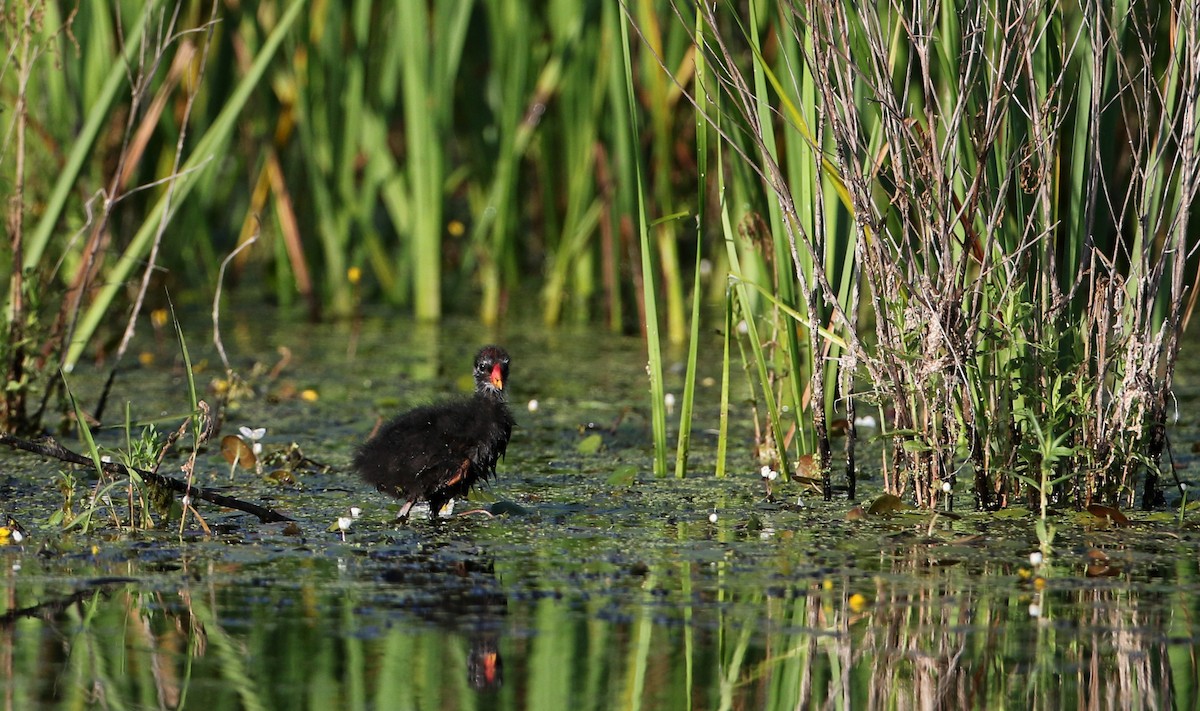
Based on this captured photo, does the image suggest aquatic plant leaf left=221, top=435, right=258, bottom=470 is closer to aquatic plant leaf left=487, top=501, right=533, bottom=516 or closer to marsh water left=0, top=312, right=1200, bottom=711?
marsh water left=0, top=312, right=1200, bottom=711

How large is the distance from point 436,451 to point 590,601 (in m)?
1.17

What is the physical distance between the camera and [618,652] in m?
3.54

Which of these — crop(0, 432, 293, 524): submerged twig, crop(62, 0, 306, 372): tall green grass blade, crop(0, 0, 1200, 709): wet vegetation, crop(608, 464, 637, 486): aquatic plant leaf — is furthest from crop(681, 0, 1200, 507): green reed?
crop(62, 0, 306, 372): tall green grass blade

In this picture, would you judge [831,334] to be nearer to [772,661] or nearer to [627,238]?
[772,661]

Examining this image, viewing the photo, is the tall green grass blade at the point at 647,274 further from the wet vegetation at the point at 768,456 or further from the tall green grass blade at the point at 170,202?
the tall green grass blade at the point at 170,202

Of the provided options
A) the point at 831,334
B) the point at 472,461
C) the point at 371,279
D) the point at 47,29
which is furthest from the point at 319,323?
the point at 831,334

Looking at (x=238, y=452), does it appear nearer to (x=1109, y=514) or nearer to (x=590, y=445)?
(x=590, y=445)

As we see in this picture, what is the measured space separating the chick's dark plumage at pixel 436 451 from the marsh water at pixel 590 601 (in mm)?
113

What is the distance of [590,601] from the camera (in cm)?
395

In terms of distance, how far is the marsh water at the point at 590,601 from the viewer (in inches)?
131

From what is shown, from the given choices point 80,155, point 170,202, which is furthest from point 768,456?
point 80,155

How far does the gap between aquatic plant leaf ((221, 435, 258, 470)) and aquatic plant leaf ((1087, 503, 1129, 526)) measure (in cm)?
274

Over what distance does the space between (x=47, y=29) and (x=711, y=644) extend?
4.38 meters

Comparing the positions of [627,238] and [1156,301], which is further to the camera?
[627,238]
